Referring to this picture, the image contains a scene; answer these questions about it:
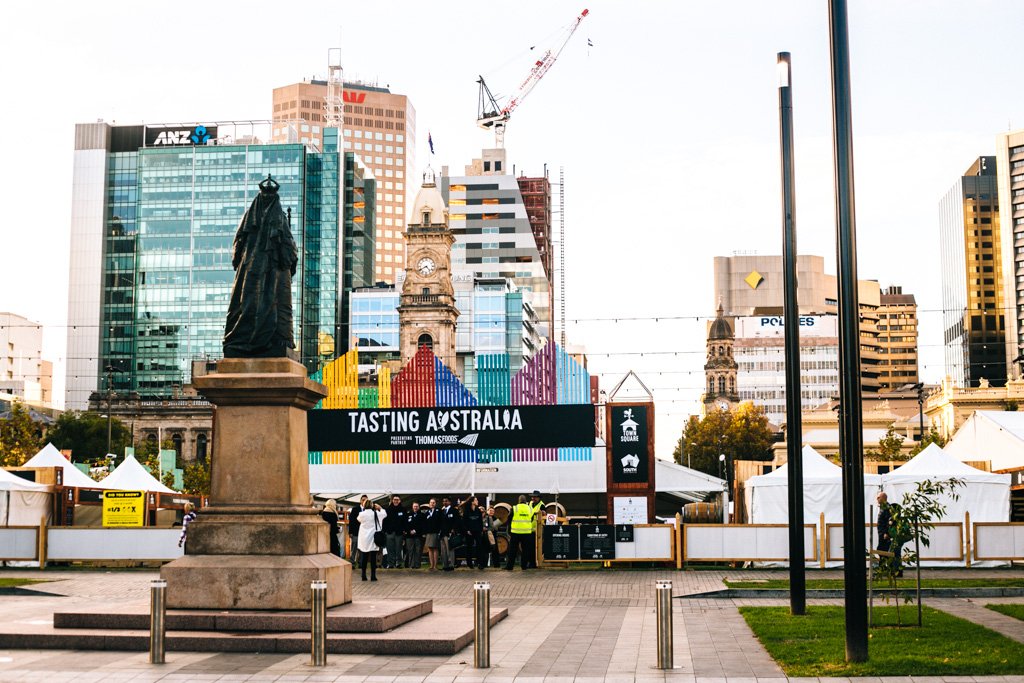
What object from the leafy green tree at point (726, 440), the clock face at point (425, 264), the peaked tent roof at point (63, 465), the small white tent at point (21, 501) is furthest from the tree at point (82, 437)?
the small white tent at point (21, 501)

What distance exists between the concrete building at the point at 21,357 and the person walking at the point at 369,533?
537ft

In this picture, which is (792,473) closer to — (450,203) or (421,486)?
(421,486)

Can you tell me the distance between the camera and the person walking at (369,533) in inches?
1088

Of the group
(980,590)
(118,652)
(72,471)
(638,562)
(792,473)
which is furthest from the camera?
(72,471)

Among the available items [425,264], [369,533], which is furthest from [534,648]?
[425,264]

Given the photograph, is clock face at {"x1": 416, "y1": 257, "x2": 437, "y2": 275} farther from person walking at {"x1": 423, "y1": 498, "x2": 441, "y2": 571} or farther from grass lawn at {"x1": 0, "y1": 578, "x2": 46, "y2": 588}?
grass lawn at {"x1": 0, "y1": 578, "x2": 46, "y2": 588}

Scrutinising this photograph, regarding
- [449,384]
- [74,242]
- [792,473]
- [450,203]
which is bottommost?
[792,473]

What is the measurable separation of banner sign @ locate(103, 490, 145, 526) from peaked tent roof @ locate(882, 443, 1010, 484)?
20.6m

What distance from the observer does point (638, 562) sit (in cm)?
3066

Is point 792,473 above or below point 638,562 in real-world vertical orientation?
above

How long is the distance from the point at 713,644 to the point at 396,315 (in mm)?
131982

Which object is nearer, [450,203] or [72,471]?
[72,471]

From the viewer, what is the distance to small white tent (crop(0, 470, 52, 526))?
3334 cm

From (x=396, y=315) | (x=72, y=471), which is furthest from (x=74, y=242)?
(x=72, y=471)
